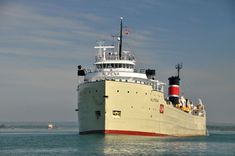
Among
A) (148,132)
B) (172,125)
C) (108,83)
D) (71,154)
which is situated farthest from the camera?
(172,125)

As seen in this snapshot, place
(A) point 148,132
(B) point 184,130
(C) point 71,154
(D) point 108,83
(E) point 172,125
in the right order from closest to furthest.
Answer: (C) point 71,154 < (D) point 108,83 < (A) point 148,132 < (E) point 172,125 < (B) point 184,130

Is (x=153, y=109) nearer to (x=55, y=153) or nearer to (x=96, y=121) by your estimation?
(x=96, y=121)

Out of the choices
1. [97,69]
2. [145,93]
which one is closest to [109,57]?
[97,69]

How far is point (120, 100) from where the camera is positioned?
52.8 metres

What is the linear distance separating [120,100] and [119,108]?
879 mm

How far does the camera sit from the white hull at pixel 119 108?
5234 cm

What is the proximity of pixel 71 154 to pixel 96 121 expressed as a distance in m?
15.4

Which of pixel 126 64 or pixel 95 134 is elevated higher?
pixel 126 64

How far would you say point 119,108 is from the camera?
52750 mm

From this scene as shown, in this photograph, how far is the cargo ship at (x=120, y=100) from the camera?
172 feet

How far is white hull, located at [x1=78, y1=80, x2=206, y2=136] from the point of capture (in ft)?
172

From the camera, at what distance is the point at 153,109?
56844 millimetres

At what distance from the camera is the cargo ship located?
52.5m

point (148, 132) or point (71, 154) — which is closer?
point (71, 154)
